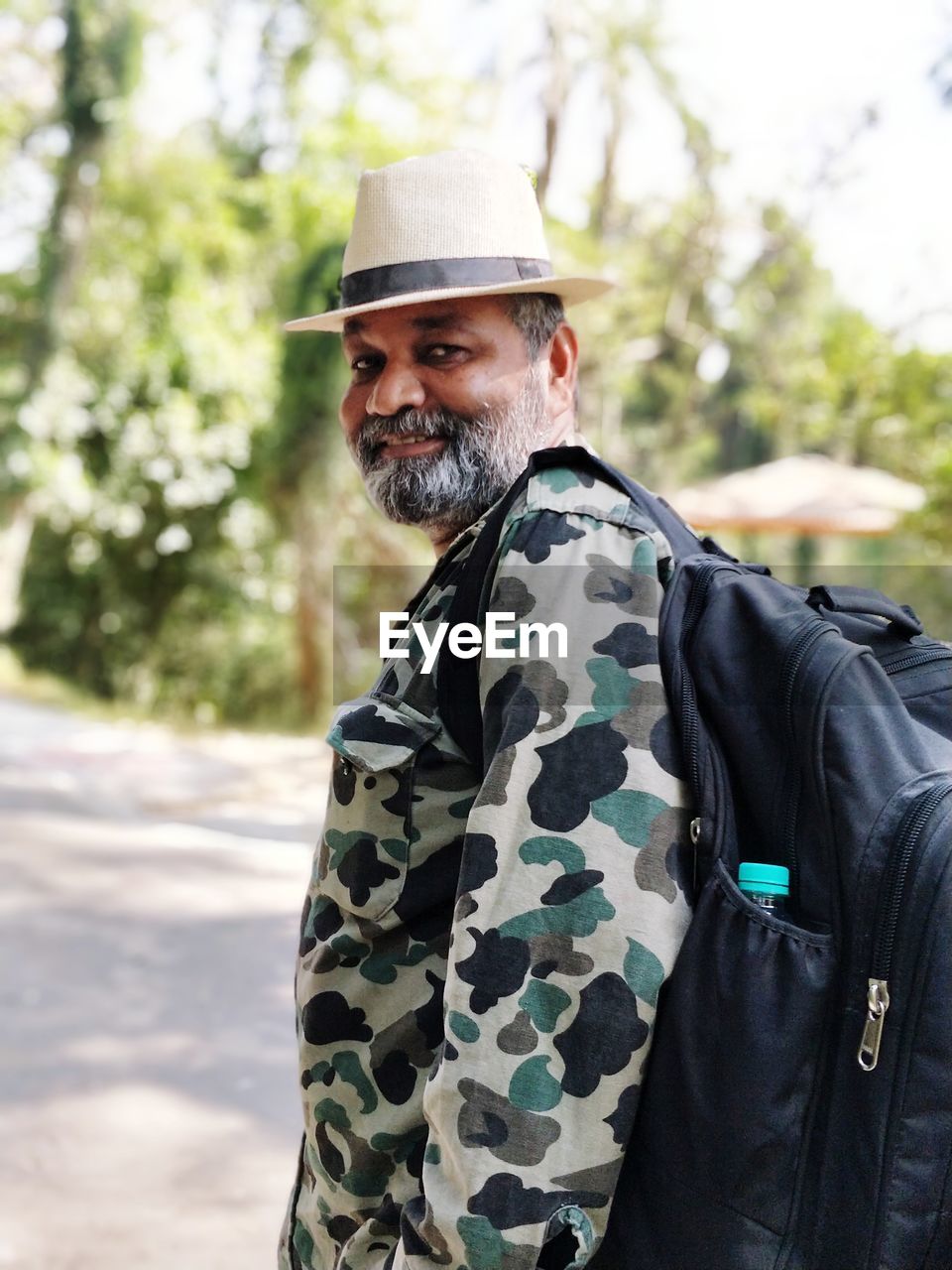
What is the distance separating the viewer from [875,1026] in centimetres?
95

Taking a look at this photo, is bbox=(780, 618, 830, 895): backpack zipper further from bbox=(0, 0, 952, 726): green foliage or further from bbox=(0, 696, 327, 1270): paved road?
bbox=(0, 0, 952, 726): green foliage

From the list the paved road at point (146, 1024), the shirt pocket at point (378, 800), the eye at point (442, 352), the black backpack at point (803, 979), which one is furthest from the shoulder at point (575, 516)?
the paved road at point (146, 1024)

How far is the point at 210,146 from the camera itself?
17.2 meters

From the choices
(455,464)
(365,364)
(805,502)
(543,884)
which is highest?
(805,502)

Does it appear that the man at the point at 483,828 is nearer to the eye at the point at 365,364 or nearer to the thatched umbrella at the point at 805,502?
the eye at the point at 365,364

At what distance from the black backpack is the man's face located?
45 cm

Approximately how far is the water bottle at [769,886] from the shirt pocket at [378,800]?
36 cm

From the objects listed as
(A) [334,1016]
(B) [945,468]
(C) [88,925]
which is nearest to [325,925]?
(A) [334,1016]

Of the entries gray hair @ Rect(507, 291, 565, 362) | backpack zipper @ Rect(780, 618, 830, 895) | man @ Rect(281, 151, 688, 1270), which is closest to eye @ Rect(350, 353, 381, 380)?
man @ Rect(281, 151, 688, 1270)

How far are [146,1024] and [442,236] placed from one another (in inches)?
137

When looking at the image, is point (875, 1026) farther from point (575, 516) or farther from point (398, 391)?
point (398, 391)

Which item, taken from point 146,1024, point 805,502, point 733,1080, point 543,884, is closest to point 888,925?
point 733,1080

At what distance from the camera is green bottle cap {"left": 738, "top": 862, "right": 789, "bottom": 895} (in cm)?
101

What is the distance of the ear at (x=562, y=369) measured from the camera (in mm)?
1594
